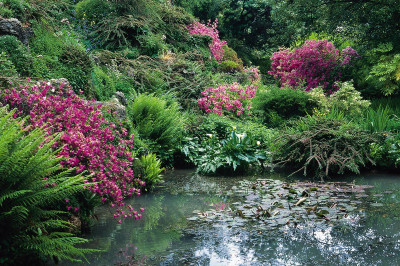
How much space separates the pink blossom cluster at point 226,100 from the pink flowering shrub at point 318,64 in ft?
8.99

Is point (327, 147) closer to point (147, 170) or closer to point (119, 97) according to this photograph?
point (147, 170)

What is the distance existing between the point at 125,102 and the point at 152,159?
7.68ft

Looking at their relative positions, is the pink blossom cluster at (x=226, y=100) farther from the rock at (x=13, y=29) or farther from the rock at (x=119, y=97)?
the rock at (x=13, y=29)

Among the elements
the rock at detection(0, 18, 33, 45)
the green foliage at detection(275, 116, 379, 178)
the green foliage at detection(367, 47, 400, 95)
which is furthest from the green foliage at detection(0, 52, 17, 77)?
the green foliage at detection(367, 47, 400, 95)

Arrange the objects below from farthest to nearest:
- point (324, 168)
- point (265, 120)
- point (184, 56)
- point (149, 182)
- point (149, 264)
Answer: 1. point (184, 56)
2. point (265, 120)
3. point (324, 168)
4. point (149, 182)
5. point (149, 264)

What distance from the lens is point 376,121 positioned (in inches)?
314

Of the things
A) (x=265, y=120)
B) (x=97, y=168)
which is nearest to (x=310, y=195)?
(x=97, y=168)

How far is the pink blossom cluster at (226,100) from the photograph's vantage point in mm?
10549

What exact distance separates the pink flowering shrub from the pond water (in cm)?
877

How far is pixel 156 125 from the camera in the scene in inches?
307

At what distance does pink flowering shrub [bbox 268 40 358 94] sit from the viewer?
13.8 m

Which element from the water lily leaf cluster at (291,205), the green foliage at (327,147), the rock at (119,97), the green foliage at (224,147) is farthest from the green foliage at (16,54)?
the green foliage at (327,147)

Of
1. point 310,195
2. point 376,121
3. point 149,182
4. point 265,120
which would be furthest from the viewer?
point 265,120

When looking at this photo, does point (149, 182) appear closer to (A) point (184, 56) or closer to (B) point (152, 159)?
(B) point (152, 159)
